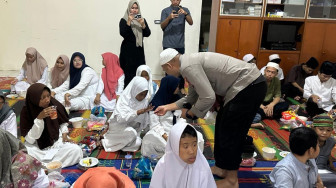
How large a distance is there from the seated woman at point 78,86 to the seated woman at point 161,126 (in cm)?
152

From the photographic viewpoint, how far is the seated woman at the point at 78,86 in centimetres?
420

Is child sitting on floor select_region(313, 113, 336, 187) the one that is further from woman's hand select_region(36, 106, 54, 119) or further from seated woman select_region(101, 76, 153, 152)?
woman's hand select_region(36, 106, 54, 119)

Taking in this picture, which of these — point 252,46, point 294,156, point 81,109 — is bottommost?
point 81,109

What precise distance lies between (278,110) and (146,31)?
227cm

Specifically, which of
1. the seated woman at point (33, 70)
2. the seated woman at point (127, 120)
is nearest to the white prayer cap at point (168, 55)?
the seated woman at point (127, 120)

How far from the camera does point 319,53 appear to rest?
6086 millimetres

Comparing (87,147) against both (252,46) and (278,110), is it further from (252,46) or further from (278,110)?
(252,46)

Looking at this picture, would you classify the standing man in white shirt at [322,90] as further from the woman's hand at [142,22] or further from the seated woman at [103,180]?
the seated woman at [103,180]

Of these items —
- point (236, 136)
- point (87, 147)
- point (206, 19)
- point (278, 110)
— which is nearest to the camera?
point (236, 136)

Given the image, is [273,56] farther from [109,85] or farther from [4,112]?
[4,112]

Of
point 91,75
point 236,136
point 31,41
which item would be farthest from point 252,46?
point 31,41

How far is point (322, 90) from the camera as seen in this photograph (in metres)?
4.45

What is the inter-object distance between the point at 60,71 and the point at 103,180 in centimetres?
357

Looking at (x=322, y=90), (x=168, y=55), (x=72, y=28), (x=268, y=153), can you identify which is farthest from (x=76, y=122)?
(x=322, y=90)
